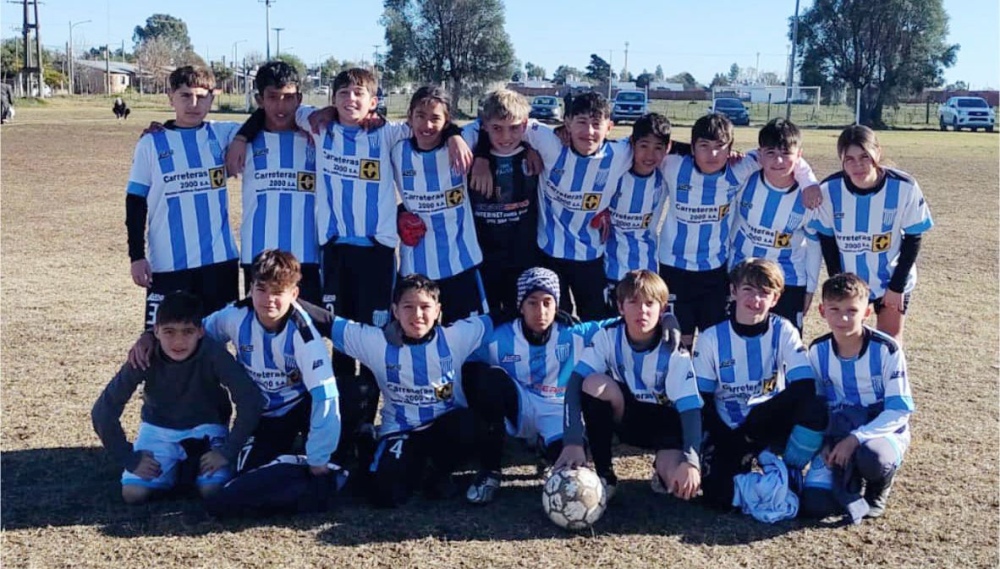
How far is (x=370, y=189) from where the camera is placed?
518 centimetres

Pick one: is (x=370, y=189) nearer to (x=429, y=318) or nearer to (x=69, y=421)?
(x=429, y=318)

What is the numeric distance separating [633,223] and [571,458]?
1.72 metres

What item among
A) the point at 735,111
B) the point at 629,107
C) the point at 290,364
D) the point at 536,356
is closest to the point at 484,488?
the point at 536,356

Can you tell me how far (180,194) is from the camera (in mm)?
5137

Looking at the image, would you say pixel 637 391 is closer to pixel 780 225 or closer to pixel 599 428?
pixel 599 428

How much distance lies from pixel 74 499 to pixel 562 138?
123 inches

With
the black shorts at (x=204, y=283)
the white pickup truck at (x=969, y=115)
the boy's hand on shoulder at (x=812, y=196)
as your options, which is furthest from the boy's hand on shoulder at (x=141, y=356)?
the white pickup truck at (x=969, y=115)

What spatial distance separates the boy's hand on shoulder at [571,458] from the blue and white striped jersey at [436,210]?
1.37m

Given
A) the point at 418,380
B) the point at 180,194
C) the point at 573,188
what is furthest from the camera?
the point at 573,188

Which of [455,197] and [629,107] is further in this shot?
[629,107]

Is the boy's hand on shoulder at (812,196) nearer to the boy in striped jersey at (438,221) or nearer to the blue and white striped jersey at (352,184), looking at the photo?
the boy in striped jersey at (438,221)

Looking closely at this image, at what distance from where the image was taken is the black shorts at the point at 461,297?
17.3 feet

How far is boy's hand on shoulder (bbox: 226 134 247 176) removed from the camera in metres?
5.14

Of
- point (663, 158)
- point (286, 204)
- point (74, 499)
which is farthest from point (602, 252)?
point (74, 499)
